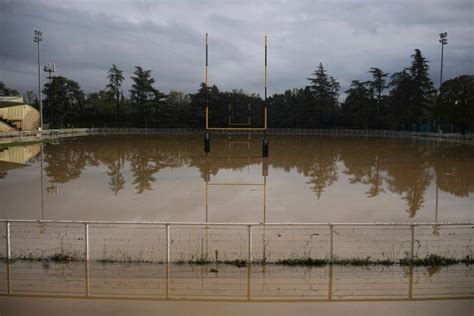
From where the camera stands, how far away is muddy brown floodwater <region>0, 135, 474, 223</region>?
38.0 feet

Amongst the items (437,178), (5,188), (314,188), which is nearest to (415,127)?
(437,178)

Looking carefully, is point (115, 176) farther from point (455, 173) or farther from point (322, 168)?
point (455, 173)

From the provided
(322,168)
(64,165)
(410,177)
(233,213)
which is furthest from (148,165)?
(233,213)

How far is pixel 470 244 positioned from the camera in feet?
28.0

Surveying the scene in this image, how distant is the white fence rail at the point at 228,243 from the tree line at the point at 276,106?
4833 centimetres

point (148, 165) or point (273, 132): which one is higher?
point (273, 132)

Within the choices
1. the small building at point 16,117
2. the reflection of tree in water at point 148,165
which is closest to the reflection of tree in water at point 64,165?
the reflection of tree in water at point 148,165

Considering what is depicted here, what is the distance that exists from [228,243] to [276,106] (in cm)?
6016

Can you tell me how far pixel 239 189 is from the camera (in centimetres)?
1581

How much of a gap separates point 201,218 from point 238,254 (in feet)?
11.1

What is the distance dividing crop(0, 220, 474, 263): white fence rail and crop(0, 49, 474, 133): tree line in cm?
4833

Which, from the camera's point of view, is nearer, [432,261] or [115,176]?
[432,261]

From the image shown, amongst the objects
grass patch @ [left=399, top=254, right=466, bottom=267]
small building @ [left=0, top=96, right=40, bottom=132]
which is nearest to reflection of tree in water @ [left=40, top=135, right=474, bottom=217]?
grass patch @ [left=399, top=254, right=466, bottom=267]

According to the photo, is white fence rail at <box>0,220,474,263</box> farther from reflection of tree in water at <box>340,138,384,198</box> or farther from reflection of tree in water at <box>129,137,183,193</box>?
reflection of tree in water at <box>129,137,183,193</box>
